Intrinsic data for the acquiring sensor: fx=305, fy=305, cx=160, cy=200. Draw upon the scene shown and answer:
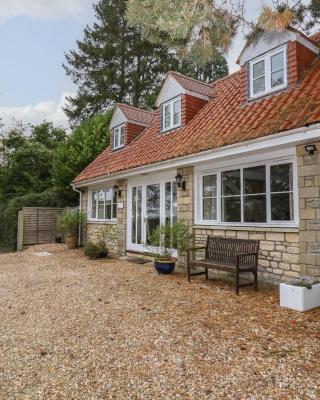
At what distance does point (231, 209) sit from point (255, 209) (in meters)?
0.67

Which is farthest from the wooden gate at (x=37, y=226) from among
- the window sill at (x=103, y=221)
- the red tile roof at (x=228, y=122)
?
the red tile roof at (x=228, y=122)

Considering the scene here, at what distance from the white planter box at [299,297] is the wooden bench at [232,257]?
900mm

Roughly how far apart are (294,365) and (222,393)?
2.93 ft

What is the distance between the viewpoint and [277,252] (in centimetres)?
603

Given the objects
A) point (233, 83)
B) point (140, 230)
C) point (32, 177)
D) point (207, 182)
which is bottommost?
point (140, 230)

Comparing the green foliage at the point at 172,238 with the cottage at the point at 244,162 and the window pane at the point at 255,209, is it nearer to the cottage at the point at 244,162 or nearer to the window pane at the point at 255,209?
the cottage at the point at 244,162

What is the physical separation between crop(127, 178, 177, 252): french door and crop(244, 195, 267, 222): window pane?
242 cm

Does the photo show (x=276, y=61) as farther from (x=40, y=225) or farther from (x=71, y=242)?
(x=40, y=225)

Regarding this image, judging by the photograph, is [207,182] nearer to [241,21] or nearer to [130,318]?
[241,21]

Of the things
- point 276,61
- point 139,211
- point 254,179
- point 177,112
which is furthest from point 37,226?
point 276,61

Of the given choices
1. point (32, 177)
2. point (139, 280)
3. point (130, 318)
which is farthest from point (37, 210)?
point (130, 318)

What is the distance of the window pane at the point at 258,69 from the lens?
7.32 metres

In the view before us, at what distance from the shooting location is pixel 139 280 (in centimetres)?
692

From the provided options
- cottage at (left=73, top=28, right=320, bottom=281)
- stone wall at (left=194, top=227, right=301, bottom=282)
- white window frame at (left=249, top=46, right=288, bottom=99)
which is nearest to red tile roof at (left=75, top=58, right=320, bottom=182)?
cottage at (left=73, top=28, right=320, bottom=281)
